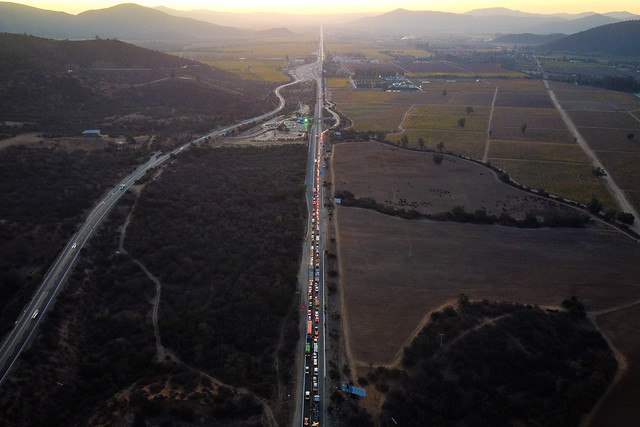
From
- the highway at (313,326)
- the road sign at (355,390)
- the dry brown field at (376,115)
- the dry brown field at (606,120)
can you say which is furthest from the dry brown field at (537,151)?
the road sign at (355,390)

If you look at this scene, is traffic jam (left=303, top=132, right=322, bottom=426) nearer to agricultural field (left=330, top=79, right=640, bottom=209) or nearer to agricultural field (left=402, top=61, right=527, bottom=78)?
agricultural field (left=330, top=79, right=640, bottom=209)

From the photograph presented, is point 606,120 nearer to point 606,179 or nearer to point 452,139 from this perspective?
point 606,179

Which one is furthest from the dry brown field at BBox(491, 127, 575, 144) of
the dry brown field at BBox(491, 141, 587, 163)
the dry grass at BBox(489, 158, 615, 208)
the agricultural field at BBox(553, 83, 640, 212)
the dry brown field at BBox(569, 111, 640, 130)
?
the dry grass at BBox(489, 158, 615, 208)

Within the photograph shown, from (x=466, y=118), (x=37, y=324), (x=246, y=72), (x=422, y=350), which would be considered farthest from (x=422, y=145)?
(x=246, y=72)

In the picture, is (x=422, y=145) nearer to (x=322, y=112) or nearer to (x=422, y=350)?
(x=322, y=112)

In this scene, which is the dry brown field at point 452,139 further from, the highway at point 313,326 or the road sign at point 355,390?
the road sign at point 355,390

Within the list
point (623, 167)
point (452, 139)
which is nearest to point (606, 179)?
point (623, 167)
